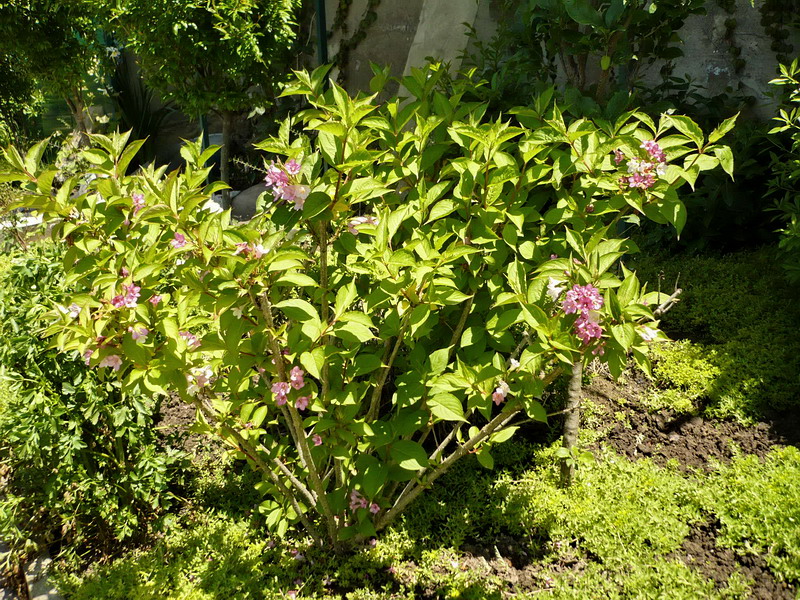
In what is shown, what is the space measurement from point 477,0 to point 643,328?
3.88 m

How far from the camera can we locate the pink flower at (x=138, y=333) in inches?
61.7

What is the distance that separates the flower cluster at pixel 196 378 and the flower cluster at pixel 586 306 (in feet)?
3.21

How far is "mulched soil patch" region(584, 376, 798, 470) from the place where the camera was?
2492mm

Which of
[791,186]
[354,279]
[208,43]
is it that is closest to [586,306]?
[354,279]

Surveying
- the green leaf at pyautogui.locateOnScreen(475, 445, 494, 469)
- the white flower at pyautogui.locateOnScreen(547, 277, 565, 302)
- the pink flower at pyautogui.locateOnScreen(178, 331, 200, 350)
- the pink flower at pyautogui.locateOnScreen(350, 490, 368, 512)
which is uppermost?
the white flower at pyautogui.locateOnScreen(547, 277, 565, 302)

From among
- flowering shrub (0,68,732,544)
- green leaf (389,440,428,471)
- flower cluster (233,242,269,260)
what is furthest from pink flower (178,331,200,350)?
green leaf (389,440,428,471)

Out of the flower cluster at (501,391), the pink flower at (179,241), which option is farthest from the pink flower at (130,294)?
the flower cluster at (501,391)

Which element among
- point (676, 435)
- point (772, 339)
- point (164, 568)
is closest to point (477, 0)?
point (772, 339)

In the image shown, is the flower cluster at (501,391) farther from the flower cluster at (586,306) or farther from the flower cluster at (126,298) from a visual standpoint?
the flower cluster at (126,298)

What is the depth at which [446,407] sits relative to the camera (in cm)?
168

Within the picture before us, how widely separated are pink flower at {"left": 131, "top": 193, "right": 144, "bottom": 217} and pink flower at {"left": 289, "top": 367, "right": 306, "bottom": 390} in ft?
1.91

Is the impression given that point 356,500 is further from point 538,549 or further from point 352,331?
point 352,331

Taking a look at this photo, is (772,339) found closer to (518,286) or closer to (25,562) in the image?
(518,286)

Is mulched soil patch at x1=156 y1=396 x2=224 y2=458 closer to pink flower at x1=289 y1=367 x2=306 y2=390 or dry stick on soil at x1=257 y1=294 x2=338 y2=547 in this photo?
dry stick on soil at x1=257 y1=294 x2=338 y2=547
